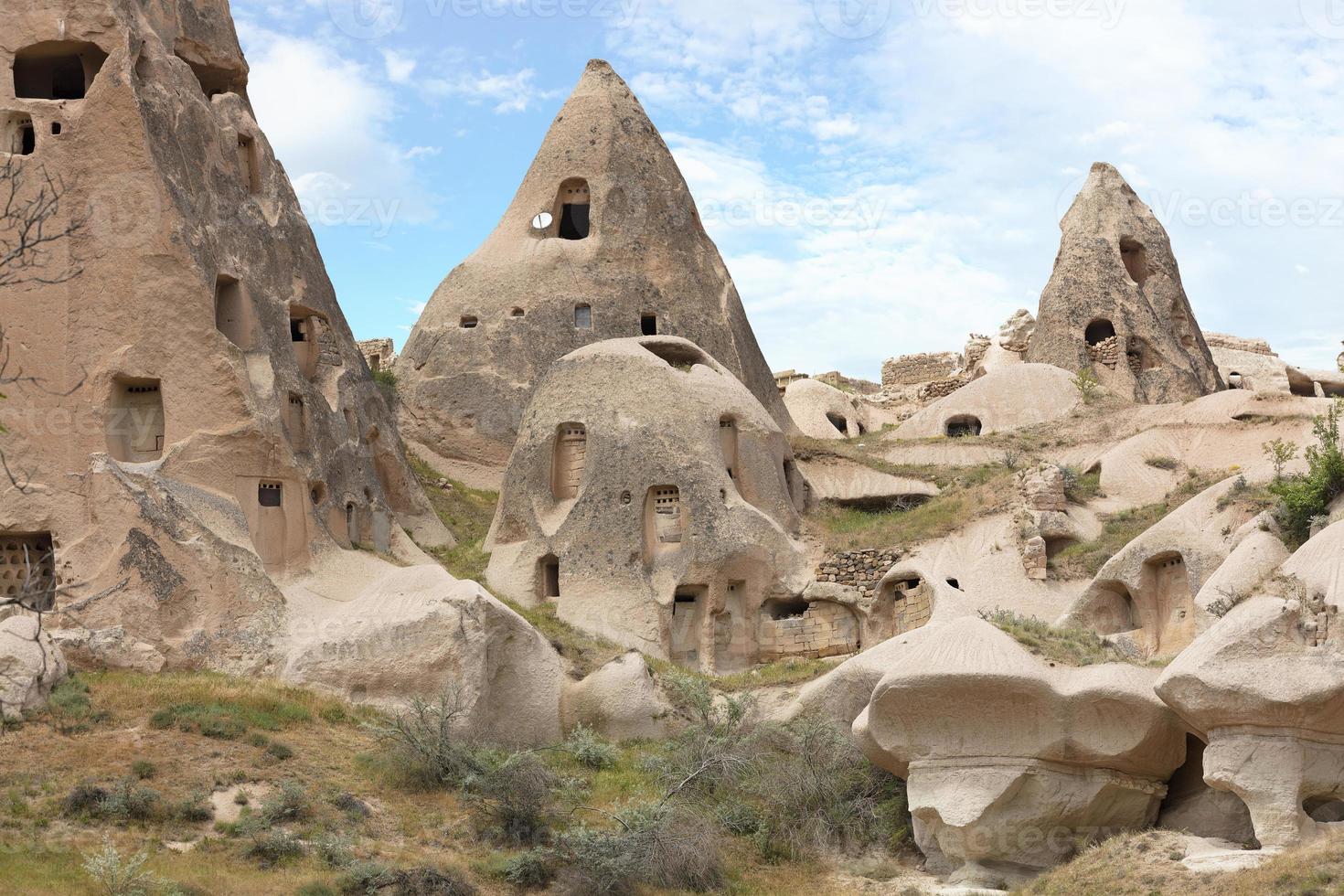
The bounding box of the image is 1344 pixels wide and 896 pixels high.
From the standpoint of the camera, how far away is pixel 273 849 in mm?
23344

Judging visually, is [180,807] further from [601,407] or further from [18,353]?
[601,407]

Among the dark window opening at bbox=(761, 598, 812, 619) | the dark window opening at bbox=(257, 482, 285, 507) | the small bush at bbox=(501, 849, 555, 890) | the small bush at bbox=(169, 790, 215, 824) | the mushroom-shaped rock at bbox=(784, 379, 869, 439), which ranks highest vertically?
the mushroom-shaped rock at bbox=(784, 379, 869, 439)

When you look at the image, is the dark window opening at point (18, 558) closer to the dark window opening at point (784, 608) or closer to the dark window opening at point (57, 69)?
the dark window opening at point (57, 69)

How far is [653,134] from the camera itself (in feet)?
157

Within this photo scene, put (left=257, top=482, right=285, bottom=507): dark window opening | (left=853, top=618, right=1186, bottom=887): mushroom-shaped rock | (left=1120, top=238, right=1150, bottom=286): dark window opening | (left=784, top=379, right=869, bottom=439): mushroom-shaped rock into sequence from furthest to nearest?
(left=1120, top=238, right=1150, bottom=286): dark window opening
(left=784, top=379, right=869, bottom=439): mushroom-shaped rock
(left=257, top=482, right=285, bottom=507): dark window opening
(left=853, top=618, right=1186, bottom=887): mushroom-shaped rock

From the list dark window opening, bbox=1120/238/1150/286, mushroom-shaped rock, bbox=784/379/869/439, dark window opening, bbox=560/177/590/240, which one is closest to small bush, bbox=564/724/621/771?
dark window opening, bbox=560/177/590/240

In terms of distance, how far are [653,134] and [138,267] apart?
18.7m

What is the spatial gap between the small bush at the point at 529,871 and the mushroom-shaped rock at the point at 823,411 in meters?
27.9

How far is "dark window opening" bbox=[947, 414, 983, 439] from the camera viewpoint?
48531 mm

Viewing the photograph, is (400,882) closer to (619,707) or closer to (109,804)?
(109,804)

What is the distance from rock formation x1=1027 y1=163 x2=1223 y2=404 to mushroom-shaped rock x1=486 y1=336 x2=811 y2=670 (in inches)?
632

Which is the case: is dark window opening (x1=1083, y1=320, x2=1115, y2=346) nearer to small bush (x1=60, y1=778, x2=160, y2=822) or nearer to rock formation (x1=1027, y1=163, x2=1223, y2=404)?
rock formation (x1=1027, y1=163, x2=1223, y2=404)

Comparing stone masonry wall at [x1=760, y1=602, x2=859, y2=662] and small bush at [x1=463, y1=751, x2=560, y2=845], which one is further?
stone masonry wall at [x1=760, y1=602, x2=859, y2=662]

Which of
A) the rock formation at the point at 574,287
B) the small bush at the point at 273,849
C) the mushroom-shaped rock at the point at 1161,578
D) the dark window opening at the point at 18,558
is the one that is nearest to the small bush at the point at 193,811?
the small bush at the point at 273,849
